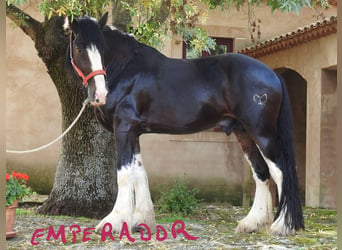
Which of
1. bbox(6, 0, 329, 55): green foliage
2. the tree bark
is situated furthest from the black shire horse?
the tree bark

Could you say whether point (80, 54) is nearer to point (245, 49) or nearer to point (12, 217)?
point (12, 217)

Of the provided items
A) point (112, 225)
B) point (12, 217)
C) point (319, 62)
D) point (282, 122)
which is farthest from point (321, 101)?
point (12, 217)

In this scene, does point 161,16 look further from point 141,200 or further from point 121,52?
point 141,200

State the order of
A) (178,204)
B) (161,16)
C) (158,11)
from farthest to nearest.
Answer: (178,204)
(161,16)
(158,11)

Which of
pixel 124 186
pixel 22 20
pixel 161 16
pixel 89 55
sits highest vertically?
pixel 161 16

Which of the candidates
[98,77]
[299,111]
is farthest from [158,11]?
[299,111]

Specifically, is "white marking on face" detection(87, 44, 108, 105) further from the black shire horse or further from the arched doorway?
the arched doorway

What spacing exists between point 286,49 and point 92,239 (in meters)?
6.49

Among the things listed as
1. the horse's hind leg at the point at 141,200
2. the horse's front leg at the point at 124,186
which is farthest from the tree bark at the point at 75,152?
the horse's front leg at the point at 124,186

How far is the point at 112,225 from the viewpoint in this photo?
4.29 metres

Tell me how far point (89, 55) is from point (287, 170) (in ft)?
6.94

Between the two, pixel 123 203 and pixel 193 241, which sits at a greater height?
pixel 123 203

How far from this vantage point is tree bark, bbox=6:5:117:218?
6359 millimetres

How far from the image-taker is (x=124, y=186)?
169 inches
